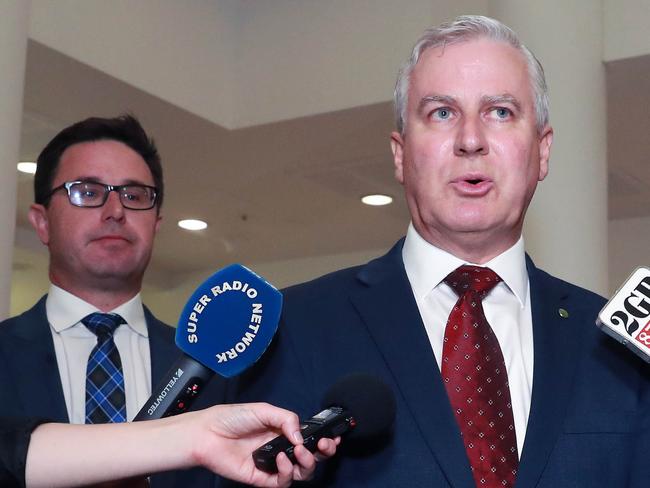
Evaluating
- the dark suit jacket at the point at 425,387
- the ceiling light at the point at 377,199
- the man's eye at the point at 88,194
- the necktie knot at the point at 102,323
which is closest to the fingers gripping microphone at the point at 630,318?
the dark suit jacket at the point at 425,387

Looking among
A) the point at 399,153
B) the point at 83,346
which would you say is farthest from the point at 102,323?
the point at 399,153

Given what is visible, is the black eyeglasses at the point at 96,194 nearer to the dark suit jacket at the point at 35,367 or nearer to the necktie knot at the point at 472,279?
the dark suit jacket at the point at 35,367

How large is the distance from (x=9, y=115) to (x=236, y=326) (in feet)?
6.93

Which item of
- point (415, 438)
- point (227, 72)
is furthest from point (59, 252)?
point (227, 72)

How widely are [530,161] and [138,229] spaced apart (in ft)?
3.44

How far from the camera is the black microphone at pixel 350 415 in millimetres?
1263

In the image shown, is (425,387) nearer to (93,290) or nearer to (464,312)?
(464,312)

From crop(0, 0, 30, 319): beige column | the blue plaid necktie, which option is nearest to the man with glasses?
the blue plaid necktie

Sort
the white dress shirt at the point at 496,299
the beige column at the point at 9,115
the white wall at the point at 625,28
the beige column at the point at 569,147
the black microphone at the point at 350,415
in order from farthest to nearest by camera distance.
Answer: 1. the white wall at the point at 625,28
2. the beige column at the point at 569,147
3. the beige column at the point at 9,115
4. the white dress shirt at the point at 496,299
5. the black microphone at the point at 350,415

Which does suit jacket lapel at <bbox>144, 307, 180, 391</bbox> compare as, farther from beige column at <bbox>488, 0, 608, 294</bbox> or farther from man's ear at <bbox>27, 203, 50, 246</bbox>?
beige column at <bbox>488, 0, 608, 294</bbox>

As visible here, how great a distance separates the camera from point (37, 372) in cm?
228

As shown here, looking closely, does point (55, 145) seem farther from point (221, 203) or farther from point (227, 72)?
point (221, 203)

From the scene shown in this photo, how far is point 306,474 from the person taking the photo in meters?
1.25

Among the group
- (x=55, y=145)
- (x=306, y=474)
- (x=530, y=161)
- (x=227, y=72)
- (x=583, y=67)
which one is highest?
(x=227, y=72)
